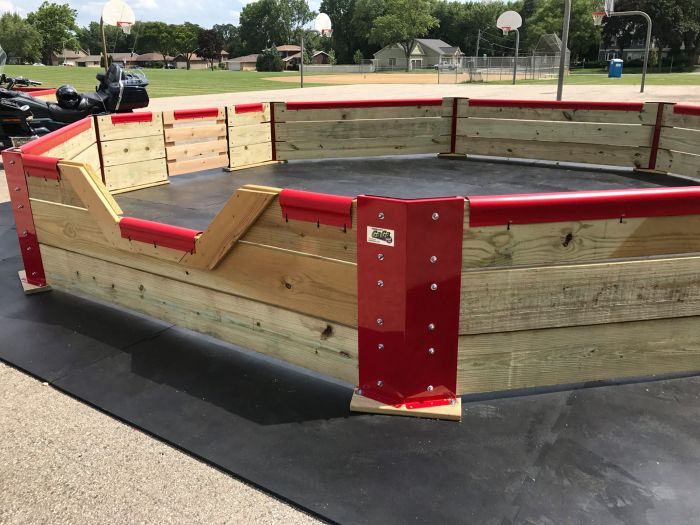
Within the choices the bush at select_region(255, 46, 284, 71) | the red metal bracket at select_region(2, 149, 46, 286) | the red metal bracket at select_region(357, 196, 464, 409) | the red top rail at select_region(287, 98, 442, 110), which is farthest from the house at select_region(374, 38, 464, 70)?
the red metal bracket at select_region(357, 196, 464, 409)

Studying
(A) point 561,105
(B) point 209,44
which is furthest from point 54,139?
(B) point 209,44

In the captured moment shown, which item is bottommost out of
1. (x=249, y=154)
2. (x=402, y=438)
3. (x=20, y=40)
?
(x=402, y=438)

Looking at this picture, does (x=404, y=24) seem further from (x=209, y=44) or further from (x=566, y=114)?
(x=566, y=114)

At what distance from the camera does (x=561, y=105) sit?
37.0 ft

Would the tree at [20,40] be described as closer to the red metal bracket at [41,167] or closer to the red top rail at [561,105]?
the red top rail at [561,105]

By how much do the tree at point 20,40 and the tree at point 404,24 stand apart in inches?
2681

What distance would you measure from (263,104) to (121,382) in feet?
28.6

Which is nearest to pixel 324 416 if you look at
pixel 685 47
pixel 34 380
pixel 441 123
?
pixel 34 380

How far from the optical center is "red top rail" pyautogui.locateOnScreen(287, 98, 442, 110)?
11.8 meters

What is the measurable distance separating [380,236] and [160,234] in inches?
66.9

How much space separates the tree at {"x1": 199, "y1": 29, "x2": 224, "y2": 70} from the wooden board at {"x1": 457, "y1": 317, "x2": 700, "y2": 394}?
569ft

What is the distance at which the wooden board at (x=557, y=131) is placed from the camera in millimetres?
10812

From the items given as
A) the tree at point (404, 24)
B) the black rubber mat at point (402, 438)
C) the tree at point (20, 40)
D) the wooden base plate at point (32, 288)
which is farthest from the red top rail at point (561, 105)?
the tree at point (20, 40)

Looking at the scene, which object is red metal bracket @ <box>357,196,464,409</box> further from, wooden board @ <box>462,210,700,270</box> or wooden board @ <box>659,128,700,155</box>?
wooden board @ <box>659,128,700,155</box>
